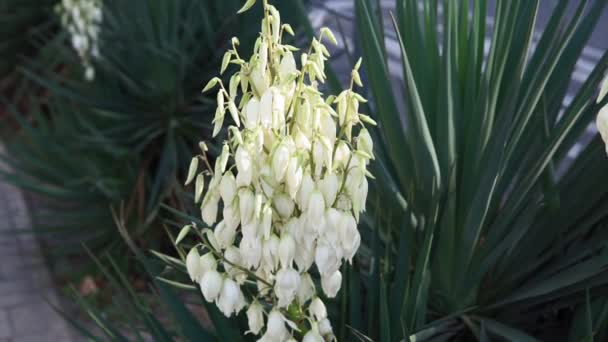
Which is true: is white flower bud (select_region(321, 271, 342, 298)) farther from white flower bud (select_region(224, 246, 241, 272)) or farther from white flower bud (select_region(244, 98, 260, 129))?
white flower bud (select_region(244, 98, 260, 129))

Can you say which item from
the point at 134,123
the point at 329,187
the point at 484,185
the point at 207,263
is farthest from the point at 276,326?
the point at 134,123

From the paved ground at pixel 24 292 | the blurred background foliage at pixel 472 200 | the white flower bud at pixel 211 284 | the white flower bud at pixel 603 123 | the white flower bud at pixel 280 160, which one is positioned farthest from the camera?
the paved ground at pixel 24 292

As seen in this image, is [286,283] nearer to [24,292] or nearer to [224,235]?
[224,235]

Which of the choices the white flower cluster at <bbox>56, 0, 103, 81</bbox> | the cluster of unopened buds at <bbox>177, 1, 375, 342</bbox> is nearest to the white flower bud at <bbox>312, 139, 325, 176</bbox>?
the cluster of unopened buds at <bbox>177, 1, 375, 342</bbox>

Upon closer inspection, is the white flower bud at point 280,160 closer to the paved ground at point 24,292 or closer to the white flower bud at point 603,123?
the white flower bud at point 603,123

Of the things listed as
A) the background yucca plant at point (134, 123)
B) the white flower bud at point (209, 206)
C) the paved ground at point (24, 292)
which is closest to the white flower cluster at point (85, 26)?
the background yucca plant at point (134, 123)

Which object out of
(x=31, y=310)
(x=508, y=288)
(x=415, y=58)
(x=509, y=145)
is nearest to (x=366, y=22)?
(x=415, y=58)
